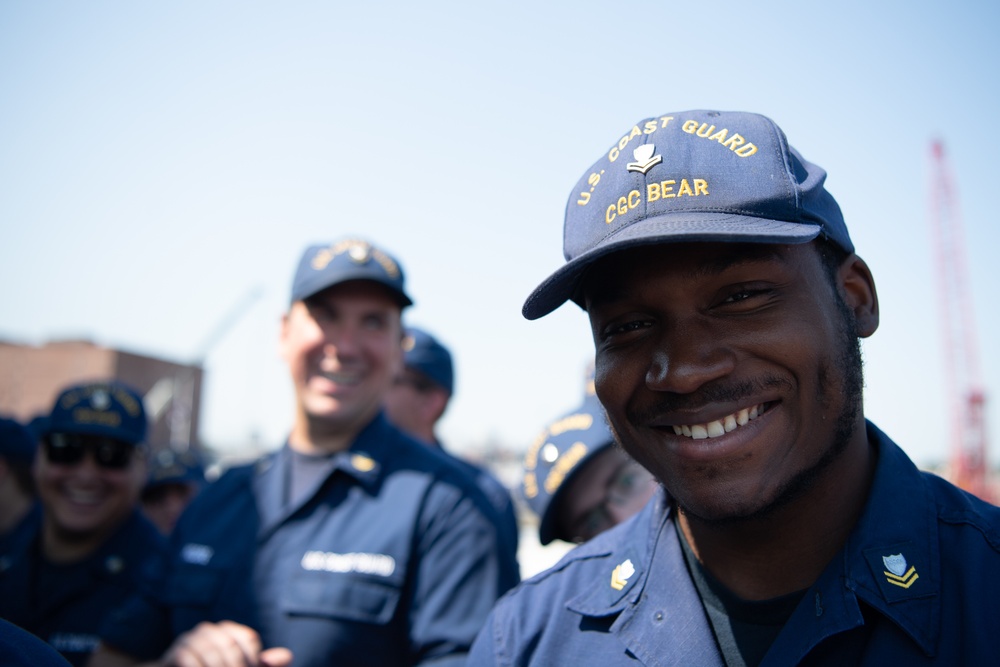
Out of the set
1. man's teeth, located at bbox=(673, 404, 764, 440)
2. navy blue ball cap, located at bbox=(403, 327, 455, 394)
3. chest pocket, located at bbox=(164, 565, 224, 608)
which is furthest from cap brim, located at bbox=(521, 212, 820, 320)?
navy blue ball cap, located at bbox=(403, 327, 455, 394)

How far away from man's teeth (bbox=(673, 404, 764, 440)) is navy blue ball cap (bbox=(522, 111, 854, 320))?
347mm

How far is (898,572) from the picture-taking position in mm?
1355

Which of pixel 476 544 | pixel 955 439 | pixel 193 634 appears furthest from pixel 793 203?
pixel 955 439

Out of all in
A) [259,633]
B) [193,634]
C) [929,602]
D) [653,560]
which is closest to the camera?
[929,602]

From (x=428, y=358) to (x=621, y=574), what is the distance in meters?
3.81

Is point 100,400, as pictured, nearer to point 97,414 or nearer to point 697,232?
point 97,414

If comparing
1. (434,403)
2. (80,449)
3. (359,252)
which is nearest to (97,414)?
(80,449)

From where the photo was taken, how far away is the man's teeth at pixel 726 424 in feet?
4.78

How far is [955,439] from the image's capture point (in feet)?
155

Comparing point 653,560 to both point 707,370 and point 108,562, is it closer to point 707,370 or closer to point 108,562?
point 707,370

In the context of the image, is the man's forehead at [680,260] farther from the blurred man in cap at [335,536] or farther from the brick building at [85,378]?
the brick building at [85,378]

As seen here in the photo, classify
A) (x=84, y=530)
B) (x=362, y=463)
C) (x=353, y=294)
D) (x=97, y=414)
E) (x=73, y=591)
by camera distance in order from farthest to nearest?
(x=97, y=414) < (x=84, y=530) < (x=73, y=591) < (x=353, y=294) < (x=362, y=463)

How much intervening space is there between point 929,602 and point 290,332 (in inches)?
107

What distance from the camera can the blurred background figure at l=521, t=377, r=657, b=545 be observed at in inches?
108
